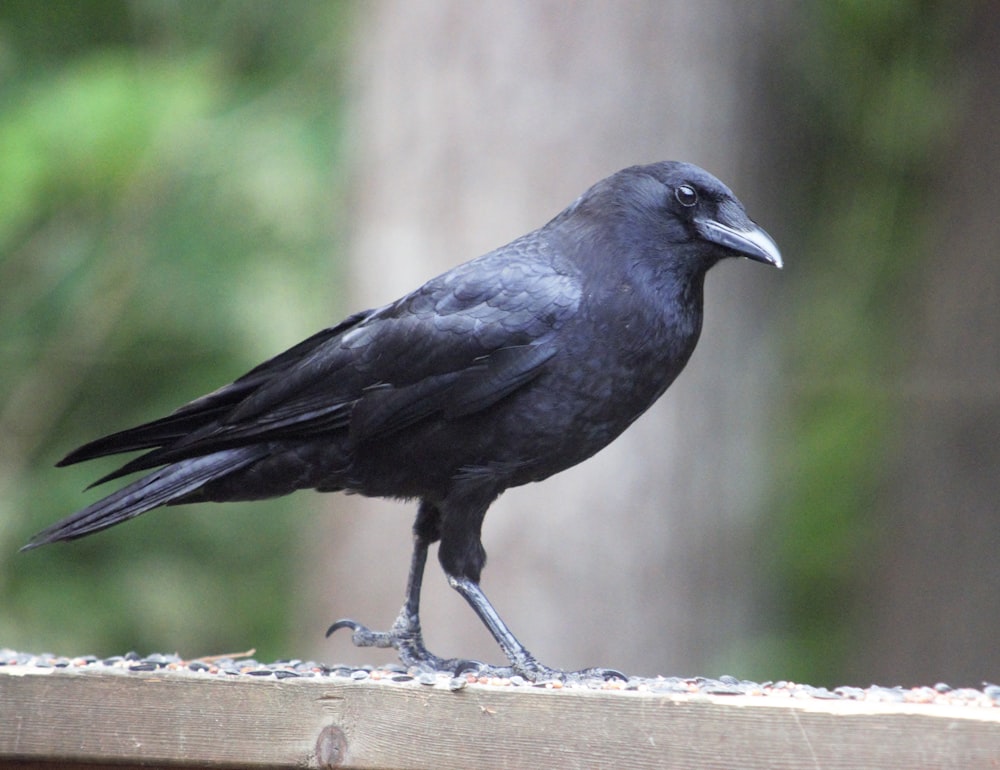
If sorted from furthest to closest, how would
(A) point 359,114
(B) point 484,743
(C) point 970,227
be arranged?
(C) point 970,227 → (A) point 359,114 → (B) point 484,743

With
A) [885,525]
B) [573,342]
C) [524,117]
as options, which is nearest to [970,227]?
[885,525]

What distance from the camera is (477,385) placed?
3.47 m

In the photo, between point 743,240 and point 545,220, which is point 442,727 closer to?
point 743,240

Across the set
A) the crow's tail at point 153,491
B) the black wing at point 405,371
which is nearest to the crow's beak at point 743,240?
the black wing at point 405,371

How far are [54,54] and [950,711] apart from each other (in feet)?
23.7

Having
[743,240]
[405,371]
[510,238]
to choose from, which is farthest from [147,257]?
[743,240]

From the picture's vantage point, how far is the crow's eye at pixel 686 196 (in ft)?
12.1

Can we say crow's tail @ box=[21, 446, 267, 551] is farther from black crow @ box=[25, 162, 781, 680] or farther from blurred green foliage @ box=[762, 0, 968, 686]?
blurred green foliage @ box=[762, 0, 968, 686]

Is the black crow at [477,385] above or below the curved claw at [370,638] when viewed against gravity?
above

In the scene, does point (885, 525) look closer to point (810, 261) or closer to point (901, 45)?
point (810, 261)

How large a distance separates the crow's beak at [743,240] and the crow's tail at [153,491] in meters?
→ 1.34

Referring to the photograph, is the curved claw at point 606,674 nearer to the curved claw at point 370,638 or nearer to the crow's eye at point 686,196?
the curved claw at point 370,638

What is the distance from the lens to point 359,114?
6156 mm

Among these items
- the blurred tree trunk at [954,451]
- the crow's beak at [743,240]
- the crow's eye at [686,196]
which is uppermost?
the crow's eye at [686,196]
